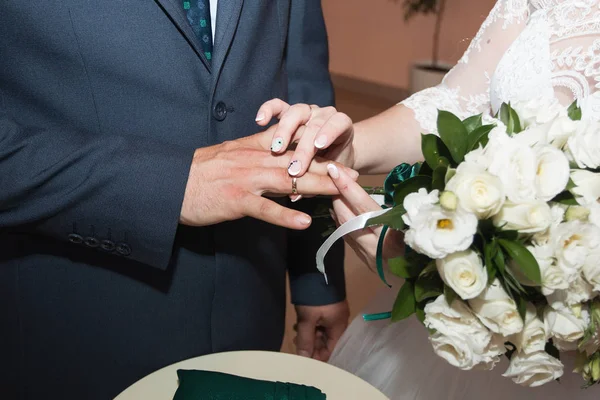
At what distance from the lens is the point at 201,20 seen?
44.7 inches

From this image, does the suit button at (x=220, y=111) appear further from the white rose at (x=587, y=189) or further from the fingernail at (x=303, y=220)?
the white rose at (x=587, y=189)

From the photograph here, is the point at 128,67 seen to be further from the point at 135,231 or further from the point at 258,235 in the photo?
the point at 258,235

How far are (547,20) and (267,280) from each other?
854 millimetres

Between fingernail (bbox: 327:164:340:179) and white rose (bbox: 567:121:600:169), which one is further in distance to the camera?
fingernail (bbox: 327:164:340:179)

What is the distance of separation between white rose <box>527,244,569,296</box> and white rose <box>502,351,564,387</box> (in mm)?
132

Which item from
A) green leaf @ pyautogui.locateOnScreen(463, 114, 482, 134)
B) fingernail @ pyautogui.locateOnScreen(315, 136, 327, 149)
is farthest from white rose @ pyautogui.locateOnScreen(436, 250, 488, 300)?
fingernail @ pyautogui.locateOnScreen(315, 136, 327, 149)

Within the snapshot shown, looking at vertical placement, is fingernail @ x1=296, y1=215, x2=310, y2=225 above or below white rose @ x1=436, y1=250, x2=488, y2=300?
below

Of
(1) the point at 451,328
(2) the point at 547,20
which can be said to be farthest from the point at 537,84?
(1) the point at 451,328

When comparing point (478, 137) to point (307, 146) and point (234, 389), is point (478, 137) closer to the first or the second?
point (307, 146)

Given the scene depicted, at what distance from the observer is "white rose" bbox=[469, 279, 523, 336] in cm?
78

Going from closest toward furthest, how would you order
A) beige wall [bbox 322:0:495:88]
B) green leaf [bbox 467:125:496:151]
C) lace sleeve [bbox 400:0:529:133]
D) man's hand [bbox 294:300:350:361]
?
green leaf [bbox 467:125:496:151] → lace sleeve [bbox 400:0:529:133] → man's hand [bbox 294:300:350:361] → beige wall [bbox 322:0:495:88]

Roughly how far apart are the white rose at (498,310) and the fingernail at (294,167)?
430 millimetres

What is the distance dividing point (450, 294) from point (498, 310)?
7cm

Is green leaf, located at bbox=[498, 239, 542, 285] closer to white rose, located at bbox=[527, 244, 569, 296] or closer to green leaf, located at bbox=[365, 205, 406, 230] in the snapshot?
white rose, located at bbox=[527, 244, 569, 296]
